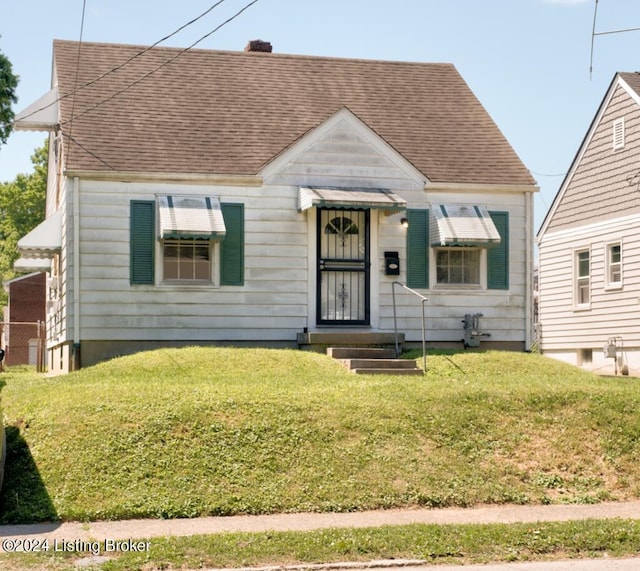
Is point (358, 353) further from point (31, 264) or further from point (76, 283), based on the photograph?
point (31, 264)

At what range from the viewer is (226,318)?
66.2ft

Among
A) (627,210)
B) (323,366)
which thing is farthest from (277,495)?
(627,210)

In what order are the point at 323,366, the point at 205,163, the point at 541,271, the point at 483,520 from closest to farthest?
the point at 483,520 → the point at 323,366 → the point at 205,163 → the point at 541,271

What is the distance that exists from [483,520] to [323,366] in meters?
7.51

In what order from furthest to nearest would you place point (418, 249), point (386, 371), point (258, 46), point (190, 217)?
point (258, 46) → point (418, 249) → point (190, 217) → point (386, 371)

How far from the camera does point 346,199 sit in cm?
1981

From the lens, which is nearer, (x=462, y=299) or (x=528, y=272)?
(x=462, y=299)

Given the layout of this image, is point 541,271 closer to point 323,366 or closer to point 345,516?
point 323,366

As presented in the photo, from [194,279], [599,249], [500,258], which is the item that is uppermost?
[599,249]

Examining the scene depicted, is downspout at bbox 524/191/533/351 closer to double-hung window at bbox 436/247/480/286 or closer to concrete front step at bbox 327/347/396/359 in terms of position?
double-hung window at bbox 436/247/480/286

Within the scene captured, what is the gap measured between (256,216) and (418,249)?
10.7 ft

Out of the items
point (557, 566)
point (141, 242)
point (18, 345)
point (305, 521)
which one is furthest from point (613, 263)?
point (18, 345)

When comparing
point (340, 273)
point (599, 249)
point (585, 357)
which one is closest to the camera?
point (340, 273)

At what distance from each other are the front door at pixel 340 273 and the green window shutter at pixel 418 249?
87cm
